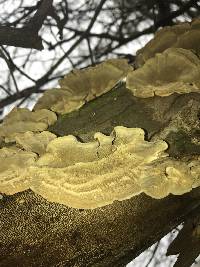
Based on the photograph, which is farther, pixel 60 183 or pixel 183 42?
pixel 183 42

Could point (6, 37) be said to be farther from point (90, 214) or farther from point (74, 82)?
point (90, 214)

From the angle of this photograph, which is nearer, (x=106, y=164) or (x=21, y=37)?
(x=106, y=164)

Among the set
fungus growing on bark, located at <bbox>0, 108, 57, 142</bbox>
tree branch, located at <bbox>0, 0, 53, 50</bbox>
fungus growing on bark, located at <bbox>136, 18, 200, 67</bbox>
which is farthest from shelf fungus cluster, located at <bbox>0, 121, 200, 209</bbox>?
tree branch, located at <bbox>0, 0, 53, 50</bbox>

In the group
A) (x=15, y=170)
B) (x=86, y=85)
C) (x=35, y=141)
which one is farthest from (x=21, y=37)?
(x=15, y=170)

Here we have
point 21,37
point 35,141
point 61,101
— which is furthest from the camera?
point 21,37

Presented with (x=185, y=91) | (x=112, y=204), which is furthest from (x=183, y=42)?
(x=112, y=204)

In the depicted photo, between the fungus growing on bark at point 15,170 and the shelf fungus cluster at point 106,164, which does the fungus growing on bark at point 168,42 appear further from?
the fungus growing on bark at point 15,170

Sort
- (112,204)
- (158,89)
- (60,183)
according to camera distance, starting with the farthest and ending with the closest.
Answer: (158,89), (112,204), (60,183)

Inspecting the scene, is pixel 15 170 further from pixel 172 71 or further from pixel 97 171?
pixel 172 71
